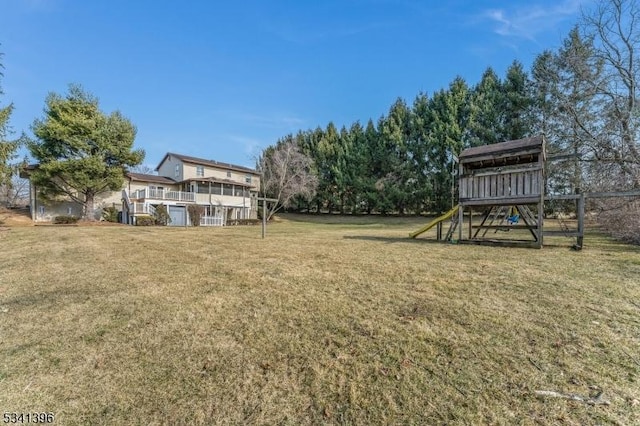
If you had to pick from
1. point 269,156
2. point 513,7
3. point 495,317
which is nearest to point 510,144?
point 513,7

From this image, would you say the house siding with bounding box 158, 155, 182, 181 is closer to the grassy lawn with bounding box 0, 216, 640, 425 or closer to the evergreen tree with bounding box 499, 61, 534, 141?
the grassy lawn with bounding box 0, 216, 640, 425

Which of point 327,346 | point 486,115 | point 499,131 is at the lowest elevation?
point 327,346

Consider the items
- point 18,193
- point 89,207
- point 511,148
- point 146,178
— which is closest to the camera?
point 511,148

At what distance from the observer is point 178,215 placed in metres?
29.8

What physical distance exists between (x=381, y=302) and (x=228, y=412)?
103 inches

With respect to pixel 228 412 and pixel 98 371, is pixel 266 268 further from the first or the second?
pixel 228 412

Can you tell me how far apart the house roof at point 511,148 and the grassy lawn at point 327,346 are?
4964 mm

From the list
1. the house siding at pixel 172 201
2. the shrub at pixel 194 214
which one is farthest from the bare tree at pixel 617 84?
the shrub at pixel 194 214

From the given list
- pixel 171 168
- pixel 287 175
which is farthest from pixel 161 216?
pixel 287 175

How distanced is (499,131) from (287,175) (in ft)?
77.1

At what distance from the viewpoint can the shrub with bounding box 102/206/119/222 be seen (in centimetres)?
2769

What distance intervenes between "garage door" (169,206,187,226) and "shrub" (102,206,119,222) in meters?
4.91

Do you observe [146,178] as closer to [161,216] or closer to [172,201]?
[172,201]

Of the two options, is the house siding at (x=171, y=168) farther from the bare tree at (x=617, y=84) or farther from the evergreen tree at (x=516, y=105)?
the bare tree at (x=617, y=84)
